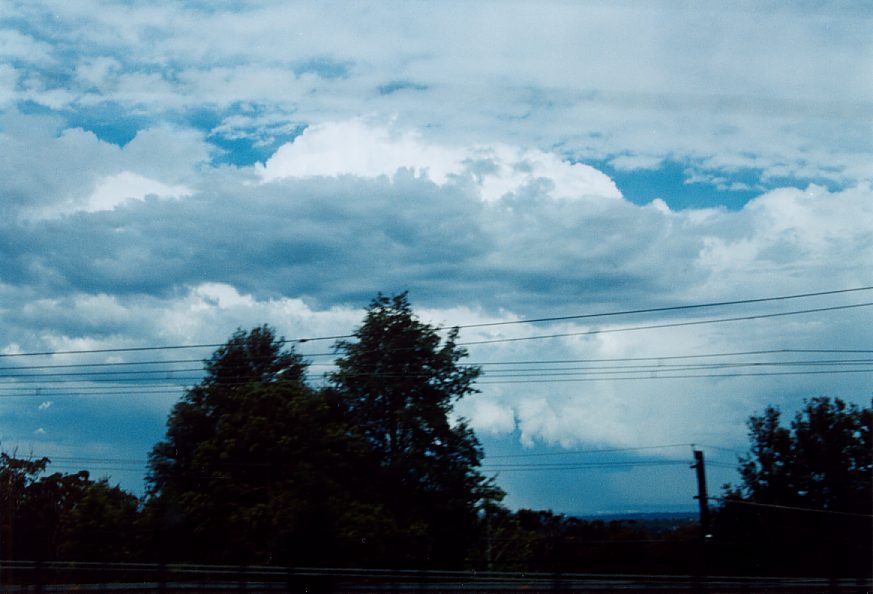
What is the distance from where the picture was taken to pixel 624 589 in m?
17.9

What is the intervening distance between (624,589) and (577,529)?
764 inches

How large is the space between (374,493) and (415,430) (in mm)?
3739

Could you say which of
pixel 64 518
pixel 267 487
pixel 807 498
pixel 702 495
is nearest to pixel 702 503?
pixel 702 495

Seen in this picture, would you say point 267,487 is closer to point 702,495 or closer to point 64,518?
point 64,518

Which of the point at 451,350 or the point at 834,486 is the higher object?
the point at 451,350

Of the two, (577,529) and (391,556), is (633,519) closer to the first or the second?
(577,529)

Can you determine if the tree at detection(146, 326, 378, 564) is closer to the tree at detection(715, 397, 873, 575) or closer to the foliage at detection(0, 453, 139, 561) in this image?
the foliage at detection(0, 453, 139, 561)

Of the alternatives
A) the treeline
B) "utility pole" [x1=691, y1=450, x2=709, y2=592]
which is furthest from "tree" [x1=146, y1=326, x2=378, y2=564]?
"utility pole" [x1=691, y1=450, x2=709, y2=592]

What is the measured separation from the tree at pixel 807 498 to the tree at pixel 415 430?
10.4m

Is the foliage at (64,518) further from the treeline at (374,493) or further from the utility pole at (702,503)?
the utility pole at (702,503)

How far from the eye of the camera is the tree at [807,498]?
31859 mm

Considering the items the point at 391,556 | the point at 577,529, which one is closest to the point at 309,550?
the point at 391,556

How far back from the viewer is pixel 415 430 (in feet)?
126

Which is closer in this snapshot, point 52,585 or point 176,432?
point 52,585
